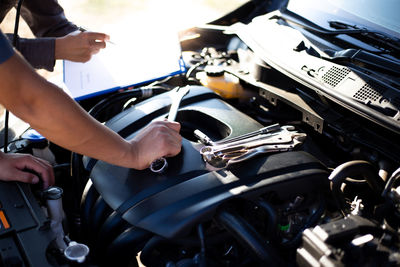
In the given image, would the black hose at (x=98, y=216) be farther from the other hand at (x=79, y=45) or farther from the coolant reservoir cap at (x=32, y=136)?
the other hand at (x=79, y=45)

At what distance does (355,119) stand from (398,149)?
0.17 metres

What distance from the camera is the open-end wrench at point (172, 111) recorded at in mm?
1144

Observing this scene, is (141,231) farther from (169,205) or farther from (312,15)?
(312,15)

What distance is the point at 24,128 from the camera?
1617mm

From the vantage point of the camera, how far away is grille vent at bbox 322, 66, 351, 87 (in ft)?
4.24

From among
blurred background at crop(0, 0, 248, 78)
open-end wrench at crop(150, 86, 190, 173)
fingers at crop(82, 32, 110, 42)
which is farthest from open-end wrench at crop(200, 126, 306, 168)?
blurred background at crop(0, 0, 248, 78)

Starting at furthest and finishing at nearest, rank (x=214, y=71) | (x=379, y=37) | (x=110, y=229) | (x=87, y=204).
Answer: (x=214, y=71), (x=379, y=37), (x=87, y=204), (x=110, y=229)

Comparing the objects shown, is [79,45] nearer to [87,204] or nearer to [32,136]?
[32,136]

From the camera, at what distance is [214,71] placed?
1734mm

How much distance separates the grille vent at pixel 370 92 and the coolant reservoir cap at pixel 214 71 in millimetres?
630

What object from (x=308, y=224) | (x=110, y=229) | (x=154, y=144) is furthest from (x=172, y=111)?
(x=308, y=224)

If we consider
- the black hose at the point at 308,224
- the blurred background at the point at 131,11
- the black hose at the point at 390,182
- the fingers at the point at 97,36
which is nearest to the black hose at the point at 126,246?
the black hose at the point at 308,224

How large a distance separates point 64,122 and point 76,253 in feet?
1.02

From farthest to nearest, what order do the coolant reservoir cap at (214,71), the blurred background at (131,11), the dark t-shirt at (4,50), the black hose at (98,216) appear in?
the blurred background at (131,11), the coolant reservoir cap at (214,71), the black hose at (98,216), the dark t-shirt at (4,50)
